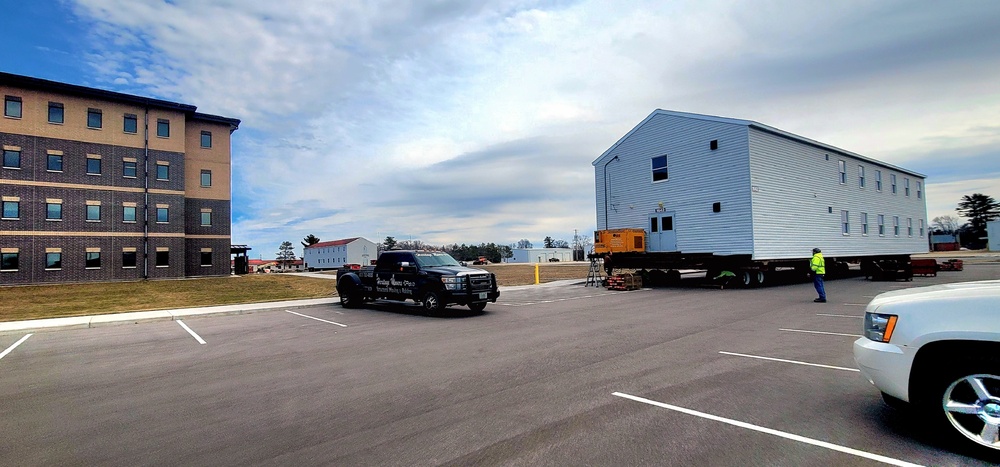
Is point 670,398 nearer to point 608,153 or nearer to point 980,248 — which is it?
point 608,153

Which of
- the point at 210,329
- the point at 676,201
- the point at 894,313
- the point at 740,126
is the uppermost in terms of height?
the point at 740,126

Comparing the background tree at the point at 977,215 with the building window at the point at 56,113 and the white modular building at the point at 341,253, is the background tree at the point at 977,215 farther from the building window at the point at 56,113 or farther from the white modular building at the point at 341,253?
the building window at the point at 56,113

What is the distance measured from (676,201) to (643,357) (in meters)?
18.3

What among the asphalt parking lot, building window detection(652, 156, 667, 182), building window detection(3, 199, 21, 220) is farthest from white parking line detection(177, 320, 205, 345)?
building window detection(3, 199, 21, 220)

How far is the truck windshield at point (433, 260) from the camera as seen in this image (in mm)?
15153

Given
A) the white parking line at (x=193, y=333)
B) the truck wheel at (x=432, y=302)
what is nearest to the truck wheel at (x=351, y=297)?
the truck wheel at (x=432, y=302)

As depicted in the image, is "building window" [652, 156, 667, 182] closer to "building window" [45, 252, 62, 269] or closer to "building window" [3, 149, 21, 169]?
"building window" [45, 252, 62, 269]

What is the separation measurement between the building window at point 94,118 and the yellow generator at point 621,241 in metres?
Answer: 39.1

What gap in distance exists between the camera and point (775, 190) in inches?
888

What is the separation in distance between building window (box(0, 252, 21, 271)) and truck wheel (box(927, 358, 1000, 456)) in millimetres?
48211

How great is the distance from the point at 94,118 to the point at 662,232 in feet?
139

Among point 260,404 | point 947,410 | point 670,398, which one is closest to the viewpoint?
point 947,410

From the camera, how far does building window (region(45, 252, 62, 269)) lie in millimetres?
35094

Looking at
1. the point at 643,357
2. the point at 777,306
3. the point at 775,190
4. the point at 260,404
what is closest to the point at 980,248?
the point at 775,190
